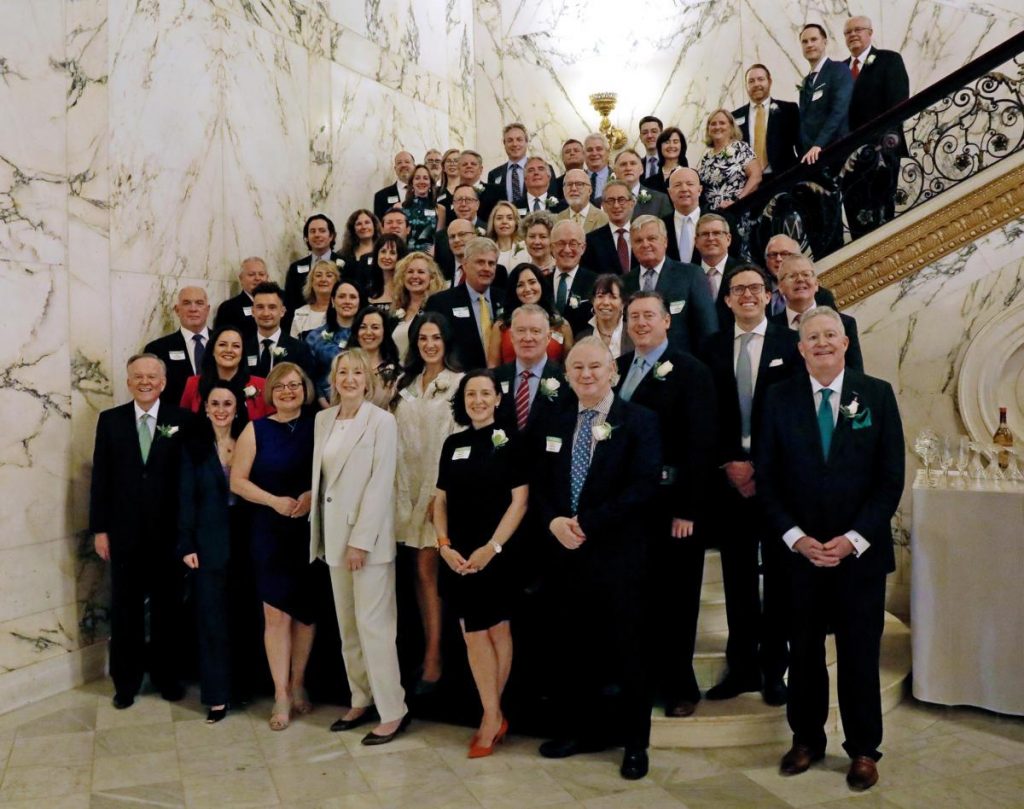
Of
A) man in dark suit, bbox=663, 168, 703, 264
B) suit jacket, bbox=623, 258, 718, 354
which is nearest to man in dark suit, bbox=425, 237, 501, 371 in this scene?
suit jacket, bbox=623, 258, 718, 354

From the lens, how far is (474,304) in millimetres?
6070

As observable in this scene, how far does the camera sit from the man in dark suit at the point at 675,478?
459 centimetres

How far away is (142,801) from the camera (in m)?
4.31

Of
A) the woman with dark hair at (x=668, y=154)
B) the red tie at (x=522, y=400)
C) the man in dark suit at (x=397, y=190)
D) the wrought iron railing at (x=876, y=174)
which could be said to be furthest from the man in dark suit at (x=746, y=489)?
the man in dark suit at (x=397, y=190)

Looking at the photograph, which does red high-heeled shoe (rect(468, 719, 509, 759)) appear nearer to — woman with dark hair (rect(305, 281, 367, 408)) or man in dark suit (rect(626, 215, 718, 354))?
man in dark suit (rect(626, 215, 718, 354))

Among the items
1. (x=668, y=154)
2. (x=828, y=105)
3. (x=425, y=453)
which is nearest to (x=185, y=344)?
(x=425, y=453)

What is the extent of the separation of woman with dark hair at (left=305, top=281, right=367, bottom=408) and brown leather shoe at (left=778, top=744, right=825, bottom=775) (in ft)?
10.9

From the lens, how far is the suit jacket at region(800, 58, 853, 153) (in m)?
7.50

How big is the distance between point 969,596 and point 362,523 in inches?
121

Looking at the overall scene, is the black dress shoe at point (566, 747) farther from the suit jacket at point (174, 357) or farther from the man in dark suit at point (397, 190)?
the man in dark suit at point (397, 190)

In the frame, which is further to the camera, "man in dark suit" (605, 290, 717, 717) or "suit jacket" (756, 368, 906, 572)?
"man in dark suit" (605, 290, 717, 717)

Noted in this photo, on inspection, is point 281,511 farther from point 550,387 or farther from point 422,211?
point 422,211

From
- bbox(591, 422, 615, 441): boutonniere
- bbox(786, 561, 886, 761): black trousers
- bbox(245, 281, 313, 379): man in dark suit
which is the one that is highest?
bbox(245, 281, 313, 379): man in dark suit

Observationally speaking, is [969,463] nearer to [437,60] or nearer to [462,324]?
[462,324]
